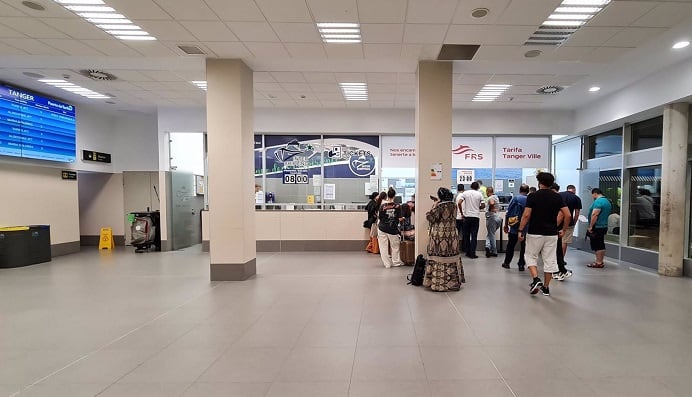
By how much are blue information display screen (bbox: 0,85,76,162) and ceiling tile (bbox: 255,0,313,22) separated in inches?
261

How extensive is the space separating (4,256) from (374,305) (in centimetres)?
755

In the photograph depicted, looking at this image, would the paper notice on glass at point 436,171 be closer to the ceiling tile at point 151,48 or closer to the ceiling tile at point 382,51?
the ceiling tile at point 382,51

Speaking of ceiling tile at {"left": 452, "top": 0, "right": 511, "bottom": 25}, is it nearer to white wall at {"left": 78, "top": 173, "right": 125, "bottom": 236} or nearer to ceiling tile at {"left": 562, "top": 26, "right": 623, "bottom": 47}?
ceiling tile at {"left": 562, "top": 26, "right": 623, "bottom": 47}

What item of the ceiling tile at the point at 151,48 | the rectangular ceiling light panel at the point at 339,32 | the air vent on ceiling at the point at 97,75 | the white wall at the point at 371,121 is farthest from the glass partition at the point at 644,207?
the air vent on ceiling at the point at 97,75

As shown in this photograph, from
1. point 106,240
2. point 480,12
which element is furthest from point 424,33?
point 106,240

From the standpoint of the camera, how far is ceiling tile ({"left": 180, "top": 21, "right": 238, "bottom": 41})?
415cm

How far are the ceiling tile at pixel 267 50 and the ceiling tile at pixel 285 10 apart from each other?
744mm

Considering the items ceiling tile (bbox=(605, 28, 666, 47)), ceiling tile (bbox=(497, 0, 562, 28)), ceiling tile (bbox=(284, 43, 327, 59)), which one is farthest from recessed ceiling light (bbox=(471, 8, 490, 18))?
ceiling tile (bbox=(284, 43, 327, 59))

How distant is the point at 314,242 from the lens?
27.2ft

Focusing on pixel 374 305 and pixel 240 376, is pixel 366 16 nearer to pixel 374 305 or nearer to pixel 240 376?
pixel 374 305

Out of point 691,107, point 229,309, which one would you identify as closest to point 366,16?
point 229,309

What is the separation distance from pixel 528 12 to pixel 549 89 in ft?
11.9

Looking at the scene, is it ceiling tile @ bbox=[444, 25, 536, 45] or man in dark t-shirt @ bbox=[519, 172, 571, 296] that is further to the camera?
man in dark t-shirt @ bbox=[519, 172, 571, 296]

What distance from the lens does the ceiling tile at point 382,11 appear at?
3.68 metres
